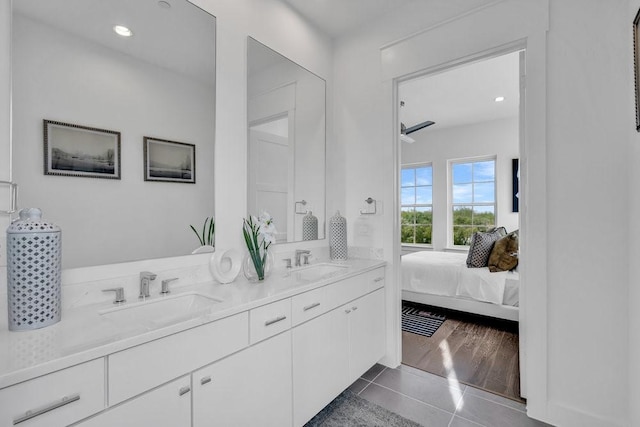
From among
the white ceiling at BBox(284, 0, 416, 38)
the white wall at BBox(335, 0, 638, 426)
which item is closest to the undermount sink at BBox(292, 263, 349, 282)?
the white wall at BBox(335, 0, 638, 426)

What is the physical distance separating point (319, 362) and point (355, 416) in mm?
A: 441

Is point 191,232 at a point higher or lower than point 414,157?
lower

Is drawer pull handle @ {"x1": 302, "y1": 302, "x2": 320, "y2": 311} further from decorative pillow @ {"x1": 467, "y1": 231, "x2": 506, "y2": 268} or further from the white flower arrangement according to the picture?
decorative pillow @ {"x1": 467, "y1": 231, "x2": 506, "y2": 268}

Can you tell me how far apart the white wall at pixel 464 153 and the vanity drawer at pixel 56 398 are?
5.34 metres

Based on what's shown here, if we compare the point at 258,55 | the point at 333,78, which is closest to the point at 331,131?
the point at 333,78

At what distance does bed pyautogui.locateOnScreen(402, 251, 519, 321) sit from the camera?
315cm

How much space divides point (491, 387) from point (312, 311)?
1472 millimetres

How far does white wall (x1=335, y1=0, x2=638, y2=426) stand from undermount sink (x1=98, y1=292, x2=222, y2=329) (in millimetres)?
1872

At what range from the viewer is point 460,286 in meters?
3.40

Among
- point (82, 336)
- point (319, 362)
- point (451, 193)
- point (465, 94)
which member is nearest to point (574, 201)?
point (319, 362)

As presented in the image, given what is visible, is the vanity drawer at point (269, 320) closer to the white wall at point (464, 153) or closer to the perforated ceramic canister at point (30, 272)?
the perforated ceramic canister at point (30, 272)

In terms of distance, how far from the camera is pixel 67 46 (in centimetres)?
127

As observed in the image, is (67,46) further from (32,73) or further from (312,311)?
(312,311)

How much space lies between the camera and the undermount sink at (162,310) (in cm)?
116
